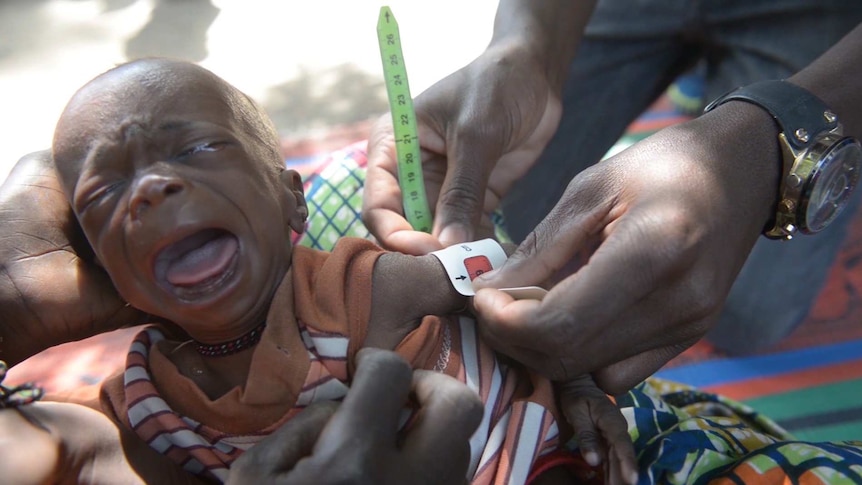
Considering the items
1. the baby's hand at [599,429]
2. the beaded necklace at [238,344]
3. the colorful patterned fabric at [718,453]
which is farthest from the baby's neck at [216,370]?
the colorful patterned fabric at [718,453]

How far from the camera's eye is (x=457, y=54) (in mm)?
4391

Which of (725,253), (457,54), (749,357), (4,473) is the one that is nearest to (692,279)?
(725,253)

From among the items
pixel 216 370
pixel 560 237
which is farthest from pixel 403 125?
pixel 216 370

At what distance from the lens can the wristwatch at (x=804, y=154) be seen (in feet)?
4.97

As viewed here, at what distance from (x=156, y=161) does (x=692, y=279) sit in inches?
41.5

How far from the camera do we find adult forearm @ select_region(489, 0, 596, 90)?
2162 mm

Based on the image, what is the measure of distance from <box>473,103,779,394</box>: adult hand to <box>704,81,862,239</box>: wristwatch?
0.09 feet

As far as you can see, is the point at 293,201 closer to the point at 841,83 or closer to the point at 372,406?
the point at 372,406

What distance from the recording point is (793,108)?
1567mm

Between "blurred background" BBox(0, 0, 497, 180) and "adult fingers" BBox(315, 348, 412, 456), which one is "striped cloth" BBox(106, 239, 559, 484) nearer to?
"adult fingers" BBox(315, 348, 412, 456)

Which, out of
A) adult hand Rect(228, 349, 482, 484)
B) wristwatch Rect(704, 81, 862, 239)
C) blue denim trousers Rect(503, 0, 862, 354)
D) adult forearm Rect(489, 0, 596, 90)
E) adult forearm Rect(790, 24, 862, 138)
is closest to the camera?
adult hand Rect(228, 349, 482, 484)

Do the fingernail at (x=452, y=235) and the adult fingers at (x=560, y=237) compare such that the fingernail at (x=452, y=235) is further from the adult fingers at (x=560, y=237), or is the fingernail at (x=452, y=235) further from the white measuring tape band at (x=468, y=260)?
the adult fingers at (x=560, y=237)

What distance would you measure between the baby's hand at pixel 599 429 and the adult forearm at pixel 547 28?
1.04m

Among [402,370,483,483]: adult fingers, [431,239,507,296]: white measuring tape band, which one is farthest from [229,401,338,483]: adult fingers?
[431,239,507,296]: white measuring tape band
